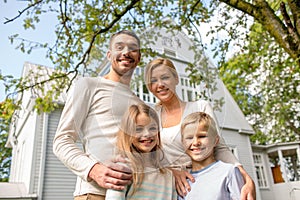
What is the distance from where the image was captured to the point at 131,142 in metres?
0.75

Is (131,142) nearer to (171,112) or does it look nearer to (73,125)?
(171,112)

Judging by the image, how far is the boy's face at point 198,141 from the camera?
0.78m

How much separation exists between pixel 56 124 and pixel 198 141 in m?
6.34

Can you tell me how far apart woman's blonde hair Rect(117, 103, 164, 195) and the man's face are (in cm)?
13

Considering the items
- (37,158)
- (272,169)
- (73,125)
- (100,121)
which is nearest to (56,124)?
(37,158)

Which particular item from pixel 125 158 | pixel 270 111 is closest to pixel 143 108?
pixel 125 158

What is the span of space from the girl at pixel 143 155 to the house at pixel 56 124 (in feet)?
0.25

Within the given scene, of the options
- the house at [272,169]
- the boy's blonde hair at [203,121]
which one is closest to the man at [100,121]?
the boy's blonde hair at [203,121]

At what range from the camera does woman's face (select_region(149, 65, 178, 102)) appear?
0.76m

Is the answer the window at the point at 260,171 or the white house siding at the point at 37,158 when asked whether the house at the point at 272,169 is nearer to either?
the window at the point at 260,171

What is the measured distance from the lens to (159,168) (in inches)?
32.0

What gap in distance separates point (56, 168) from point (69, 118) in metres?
5.71

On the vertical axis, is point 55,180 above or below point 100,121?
below

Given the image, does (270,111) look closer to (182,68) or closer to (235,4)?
(235,4)
